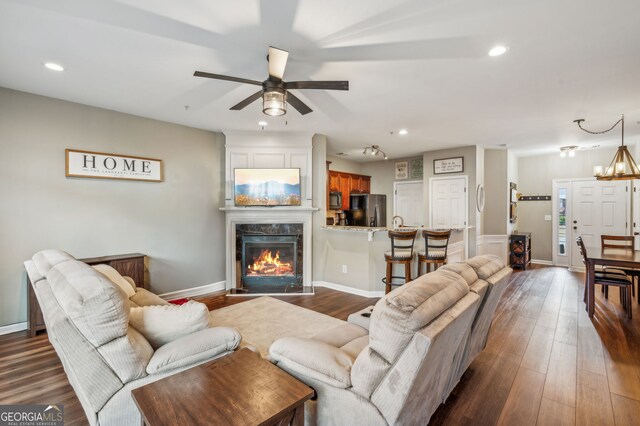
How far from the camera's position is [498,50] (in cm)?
237

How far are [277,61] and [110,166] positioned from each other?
2985 millimetres

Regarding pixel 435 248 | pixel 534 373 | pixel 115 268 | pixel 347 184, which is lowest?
pixel 534 373

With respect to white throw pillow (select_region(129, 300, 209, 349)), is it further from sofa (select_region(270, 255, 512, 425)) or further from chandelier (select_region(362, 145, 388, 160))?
chandelier (select_region(362, 145, 388, 160))

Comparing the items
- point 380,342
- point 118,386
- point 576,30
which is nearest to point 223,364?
point 118,386

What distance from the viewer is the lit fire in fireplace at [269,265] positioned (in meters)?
4.97

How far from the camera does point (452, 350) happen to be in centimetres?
161

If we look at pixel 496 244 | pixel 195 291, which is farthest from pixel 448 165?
pixel 195 291

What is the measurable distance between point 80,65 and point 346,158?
5.65 m

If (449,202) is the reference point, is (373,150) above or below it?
above

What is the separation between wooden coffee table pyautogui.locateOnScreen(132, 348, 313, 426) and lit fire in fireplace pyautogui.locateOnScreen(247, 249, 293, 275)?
3528mm

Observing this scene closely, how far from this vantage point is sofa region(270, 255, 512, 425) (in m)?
1.25

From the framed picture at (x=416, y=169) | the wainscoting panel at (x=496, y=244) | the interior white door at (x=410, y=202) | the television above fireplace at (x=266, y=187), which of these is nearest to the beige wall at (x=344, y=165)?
the interior white door at (x=410, y=202)

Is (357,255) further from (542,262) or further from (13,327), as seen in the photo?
(542,262)

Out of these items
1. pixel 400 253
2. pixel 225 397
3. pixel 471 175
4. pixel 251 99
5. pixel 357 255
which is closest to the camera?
pixel 225 397
